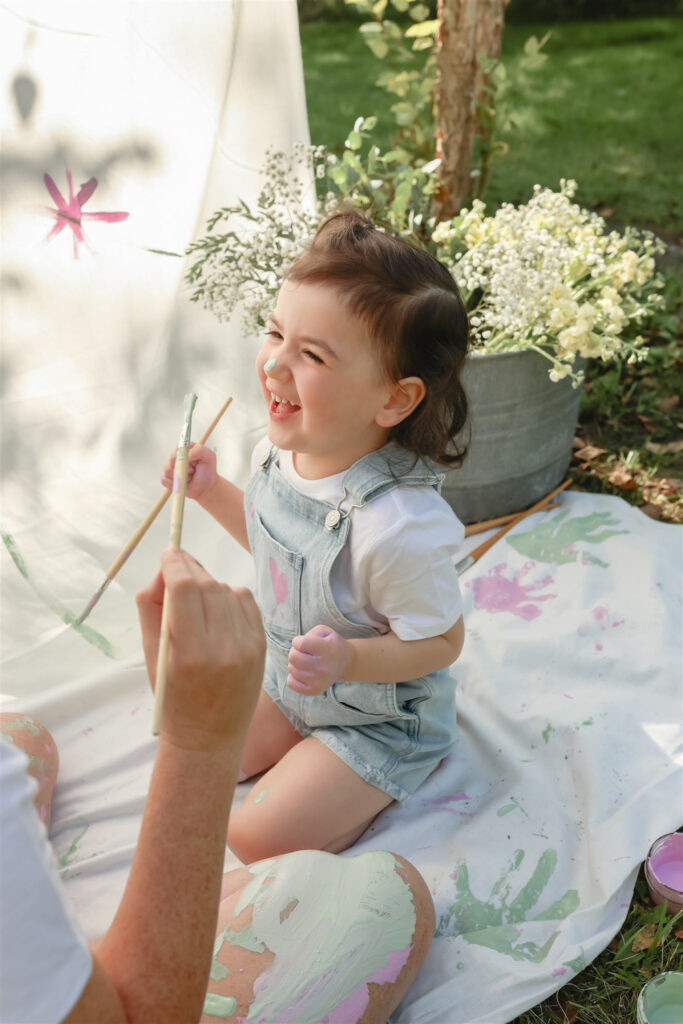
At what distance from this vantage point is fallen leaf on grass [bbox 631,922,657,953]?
4.76ft

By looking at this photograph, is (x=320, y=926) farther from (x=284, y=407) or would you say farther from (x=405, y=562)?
(x=284, y=407)

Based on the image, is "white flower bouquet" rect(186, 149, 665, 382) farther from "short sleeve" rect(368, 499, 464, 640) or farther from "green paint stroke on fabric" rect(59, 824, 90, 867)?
"green paint stroke on fabric" rect(59, 824, 90, 867)

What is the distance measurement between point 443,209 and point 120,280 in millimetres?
1466

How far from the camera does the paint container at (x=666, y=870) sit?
147 cm

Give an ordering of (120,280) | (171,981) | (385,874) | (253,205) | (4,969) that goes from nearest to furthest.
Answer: (4,969) → (171,981) → (385,874) → (120,280) → (253,205)

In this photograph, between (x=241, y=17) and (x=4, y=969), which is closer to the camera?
(x=4, y=969)

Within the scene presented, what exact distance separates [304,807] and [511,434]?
1.13 meters

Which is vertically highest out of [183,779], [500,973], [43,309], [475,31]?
[475,31]

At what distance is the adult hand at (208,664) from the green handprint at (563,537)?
4.71 ft

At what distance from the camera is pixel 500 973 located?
135cm

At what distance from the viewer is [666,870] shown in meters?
1.54

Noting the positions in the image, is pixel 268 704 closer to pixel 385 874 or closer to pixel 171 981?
pixel 385 874

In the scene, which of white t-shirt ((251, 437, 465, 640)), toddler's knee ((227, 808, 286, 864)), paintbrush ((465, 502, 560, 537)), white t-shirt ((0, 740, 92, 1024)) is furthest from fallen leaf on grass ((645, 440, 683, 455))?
white t-shirt ((0, 740, 92, 1024))

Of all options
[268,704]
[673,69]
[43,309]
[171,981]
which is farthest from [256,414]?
[673,69]
